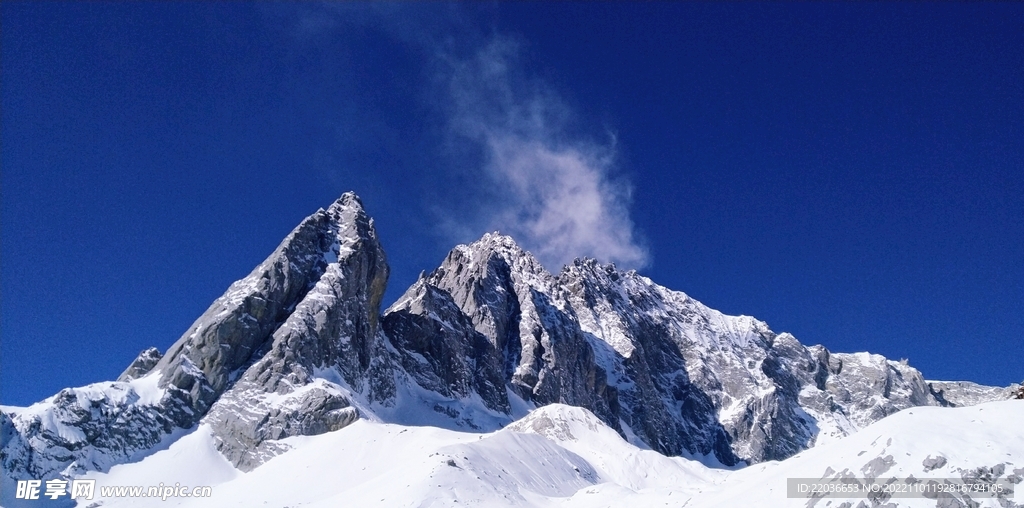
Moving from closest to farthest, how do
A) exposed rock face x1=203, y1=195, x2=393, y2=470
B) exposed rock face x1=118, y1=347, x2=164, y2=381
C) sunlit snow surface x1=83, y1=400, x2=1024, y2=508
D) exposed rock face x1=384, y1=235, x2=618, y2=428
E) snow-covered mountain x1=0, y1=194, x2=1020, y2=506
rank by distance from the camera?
sunlit snow surface x1=83, y1=400, x2=1024, y2=508 → snow-covered mountain x1=0, y1=194, x2=1020, y2=506 → exposed rock face x1=203, y1=195, x2=393, y2=470 → exposed rock face x1=118, y1=347, x2=164, y2=381 → exposed rock face x1=384, y1=235, x2=618, y2=428

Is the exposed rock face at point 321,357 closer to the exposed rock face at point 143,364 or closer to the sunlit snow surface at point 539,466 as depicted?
the sunlit snow surface at point 539,466

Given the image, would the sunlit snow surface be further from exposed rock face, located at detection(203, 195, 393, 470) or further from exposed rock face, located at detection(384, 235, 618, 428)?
exposed rock face, located at detection(384, 235, 618, 428)

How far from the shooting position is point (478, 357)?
16788cm

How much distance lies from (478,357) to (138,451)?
84577mm

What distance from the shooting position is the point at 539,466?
84.3 m

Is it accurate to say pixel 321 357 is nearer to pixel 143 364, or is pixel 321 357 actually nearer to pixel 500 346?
pixel 143 364

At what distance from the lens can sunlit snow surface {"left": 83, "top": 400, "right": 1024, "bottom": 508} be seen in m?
38.2

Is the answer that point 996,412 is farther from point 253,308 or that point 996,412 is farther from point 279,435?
point 253,308

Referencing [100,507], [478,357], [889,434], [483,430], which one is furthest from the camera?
[478,357]

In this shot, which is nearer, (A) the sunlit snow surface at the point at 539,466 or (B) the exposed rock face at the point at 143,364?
(A) the sunlit snow surface at the point at 539,466

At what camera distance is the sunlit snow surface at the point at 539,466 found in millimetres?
38250

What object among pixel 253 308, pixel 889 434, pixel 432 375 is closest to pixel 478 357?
pixel 432 375

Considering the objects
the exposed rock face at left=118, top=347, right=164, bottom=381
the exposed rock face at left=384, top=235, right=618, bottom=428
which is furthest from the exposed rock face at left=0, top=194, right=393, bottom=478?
the exposed rock face at left=384, top=235, right=618, bottom=428

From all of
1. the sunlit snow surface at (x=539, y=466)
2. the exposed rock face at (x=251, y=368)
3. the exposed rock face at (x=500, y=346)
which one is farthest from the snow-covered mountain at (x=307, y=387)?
the sunlit snow surface at (x=539, y=466)
